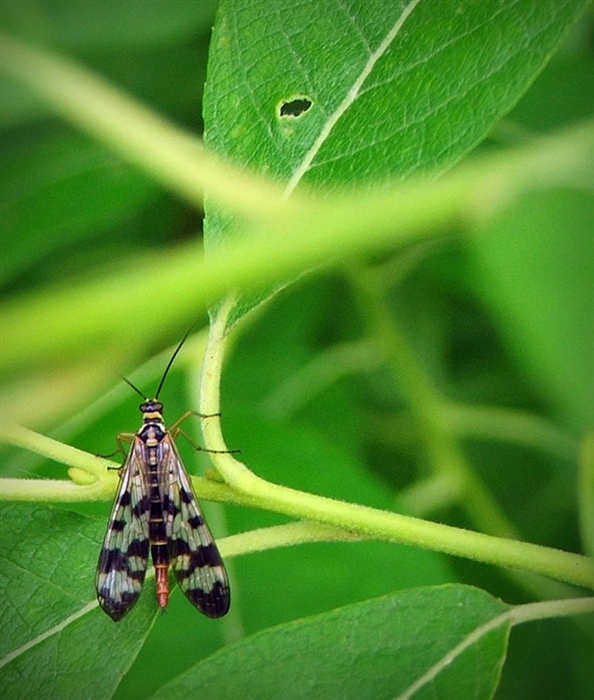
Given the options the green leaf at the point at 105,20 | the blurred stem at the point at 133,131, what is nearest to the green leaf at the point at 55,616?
the blurred stem at the point at 133,131

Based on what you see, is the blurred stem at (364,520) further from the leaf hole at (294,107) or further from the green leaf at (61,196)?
the green leaf at (61,196)

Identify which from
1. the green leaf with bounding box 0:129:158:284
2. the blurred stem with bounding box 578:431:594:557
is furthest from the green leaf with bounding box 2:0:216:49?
the blurred stem with bounding box 578:431:594:557

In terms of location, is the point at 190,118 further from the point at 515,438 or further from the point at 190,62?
the point at 515,438

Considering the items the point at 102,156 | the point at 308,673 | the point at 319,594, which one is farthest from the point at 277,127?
the point at 102,156

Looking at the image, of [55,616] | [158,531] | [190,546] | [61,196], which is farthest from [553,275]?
[61,196]

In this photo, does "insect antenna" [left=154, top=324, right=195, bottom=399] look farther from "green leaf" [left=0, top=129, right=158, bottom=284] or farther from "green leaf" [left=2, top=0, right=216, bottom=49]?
"green leaf" [left=2, top=0, right=216, bottom=49]

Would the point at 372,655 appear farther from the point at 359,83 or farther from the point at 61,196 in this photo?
the point at 61,196
